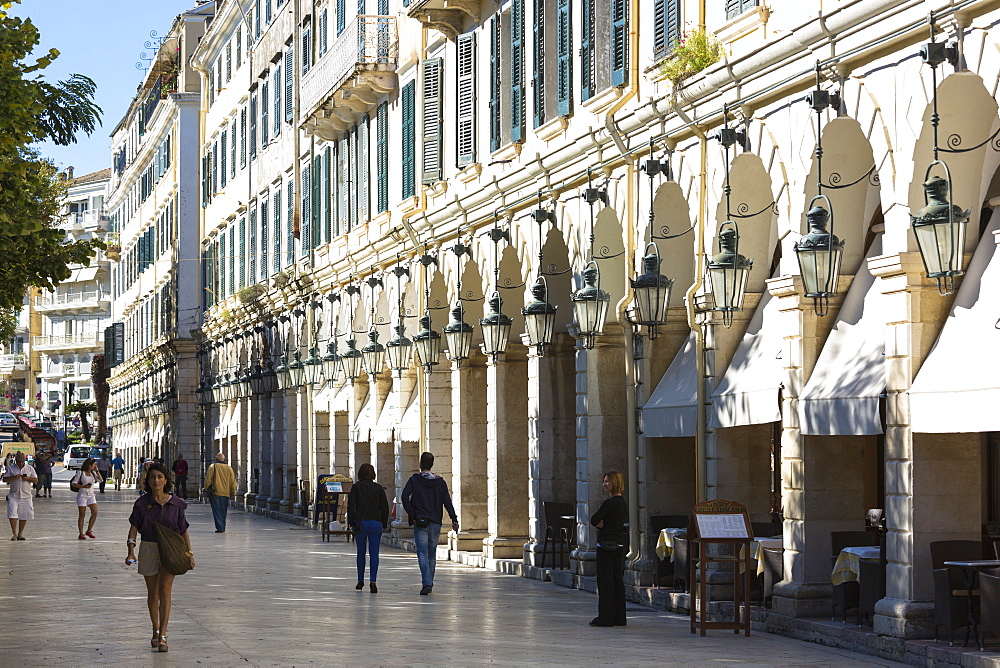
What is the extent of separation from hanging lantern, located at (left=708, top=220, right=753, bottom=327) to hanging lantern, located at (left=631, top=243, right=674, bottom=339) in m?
1.40

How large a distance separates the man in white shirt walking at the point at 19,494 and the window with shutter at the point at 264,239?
45.1 feet

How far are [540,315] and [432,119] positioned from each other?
7906 millimetres

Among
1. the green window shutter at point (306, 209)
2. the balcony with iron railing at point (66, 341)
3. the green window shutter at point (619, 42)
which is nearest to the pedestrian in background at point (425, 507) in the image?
the green window shutter at point (619, 42)

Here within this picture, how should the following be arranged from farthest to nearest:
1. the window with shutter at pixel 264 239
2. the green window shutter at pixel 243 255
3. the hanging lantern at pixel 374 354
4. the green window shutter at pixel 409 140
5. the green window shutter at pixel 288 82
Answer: the green window shutter at pixel 243 255 < the window with shutter at pixel 264 239 < the green window shutter at pixel 288 82 < the hanging lantern at pixel 374 354 < the green window shutter at pixel 409 140

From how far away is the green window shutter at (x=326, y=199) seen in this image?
122 feet

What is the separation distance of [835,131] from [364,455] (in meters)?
21.1

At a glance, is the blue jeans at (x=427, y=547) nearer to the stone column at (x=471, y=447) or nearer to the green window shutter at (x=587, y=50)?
the green window shutter at (x=587, y=50)

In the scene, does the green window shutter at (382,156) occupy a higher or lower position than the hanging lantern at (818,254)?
higher

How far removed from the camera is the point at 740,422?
56.0ft

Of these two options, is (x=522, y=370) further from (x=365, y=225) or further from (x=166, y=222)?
(x=166, y=222)

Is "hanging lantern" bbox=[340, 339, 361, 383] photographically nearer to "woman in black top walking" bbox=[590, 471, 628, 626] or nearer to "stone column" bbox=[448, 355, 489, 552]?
"stone column" bbox=[448, 355, 489, 552]

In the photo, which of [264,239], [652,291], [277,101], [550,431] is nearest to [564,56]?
[652,291]

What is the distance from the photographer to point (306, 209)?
39.7 metres

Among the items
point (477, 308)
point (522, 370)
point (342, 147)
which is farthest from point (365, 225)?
point (522, 370)
